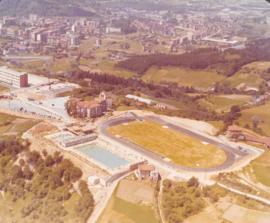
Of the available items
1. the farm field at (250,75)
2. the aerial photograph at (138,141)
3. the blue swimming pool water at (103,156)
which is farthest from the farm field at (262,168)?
the farm field at (250,75)

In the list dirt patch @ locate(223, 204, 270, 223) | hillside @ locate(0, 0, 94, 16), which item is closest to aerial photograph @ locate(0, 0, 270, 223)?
dirt patch @ locate(223, 204, 270, 223)

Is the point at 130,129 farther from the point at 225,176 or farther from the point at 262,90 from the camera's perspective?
the point at 262,90

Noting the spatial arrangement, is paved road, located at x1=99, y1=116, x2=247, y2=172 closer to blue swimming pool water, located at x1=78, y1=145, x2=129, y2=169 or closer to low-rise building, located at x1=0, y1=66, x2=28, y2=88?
blue swimming pool water, located at x1=78, y1=145, x2=129, y2=169

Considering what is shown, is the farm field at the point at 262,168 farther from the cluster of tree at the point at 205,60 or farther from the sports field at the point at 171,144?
the cluster of tree at the point at 205,60

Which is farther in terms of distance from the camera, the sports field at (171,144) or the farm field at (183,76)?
the farm field at (183,76)

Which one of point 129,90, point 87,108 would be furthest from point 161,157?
point 129,90

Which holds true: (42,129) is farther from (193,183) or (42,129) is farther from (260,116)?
(260,116)
